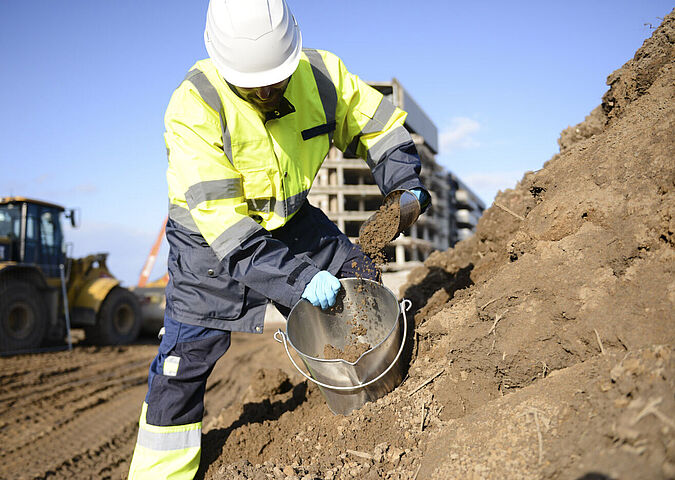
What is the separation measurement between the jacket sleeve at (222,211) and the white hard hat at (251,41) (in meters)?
0.22

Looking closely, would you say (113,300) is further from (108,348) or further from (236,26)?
(236,26)

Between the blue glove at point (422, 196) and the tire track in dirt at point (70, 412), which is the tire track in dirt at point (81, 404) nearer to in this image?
the tire track in dirt at point (70, 412)

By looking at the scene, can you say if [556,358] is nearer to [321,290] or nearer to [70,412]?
[321,290]

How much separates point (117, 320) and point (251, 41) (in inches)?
345

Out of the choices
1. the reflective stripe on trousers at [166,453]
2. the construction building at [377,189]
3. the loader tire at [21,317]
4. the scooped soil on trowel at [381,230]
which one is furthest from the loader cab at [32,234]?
the scooped soil on trowel at [381,230]

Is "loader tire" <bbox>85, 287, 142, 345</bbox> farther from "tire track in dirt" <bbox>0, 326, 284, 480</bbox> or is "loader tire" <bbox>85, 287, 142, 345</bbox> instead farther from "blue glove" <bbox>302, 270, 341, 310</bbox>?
"blue glove" <bbox>302, 270, 341, 310</bbox>

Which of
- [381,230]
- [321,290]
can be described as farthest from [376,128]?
[321,290]

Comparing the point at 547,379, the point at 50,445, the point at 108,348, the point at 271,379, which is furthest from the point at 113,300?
the point at 547,379

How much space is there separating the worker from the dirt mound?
0.47m

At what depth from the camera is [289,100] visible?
2516 millimetres

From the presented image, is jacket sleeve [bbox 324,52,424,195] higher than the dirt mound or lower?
higher

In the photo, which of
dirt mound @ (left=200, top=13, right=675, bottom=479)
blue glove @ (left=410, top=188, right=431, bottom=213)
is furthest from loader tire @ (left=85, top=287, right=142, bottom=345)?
blue glove @ (left=410, top=188, right=431, bottom=213)

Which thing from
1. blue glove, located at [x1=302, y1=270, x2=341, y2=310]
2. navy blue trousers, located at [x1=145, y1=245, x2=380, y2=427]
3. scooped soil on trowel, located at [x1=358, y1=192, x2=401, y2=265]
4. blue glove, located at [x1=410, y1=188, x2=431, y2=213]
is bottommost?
navy blue trousers, located at [x1=145, y1=245, x2=380, y2=427]

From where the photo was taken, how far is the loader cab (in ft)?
26.3
